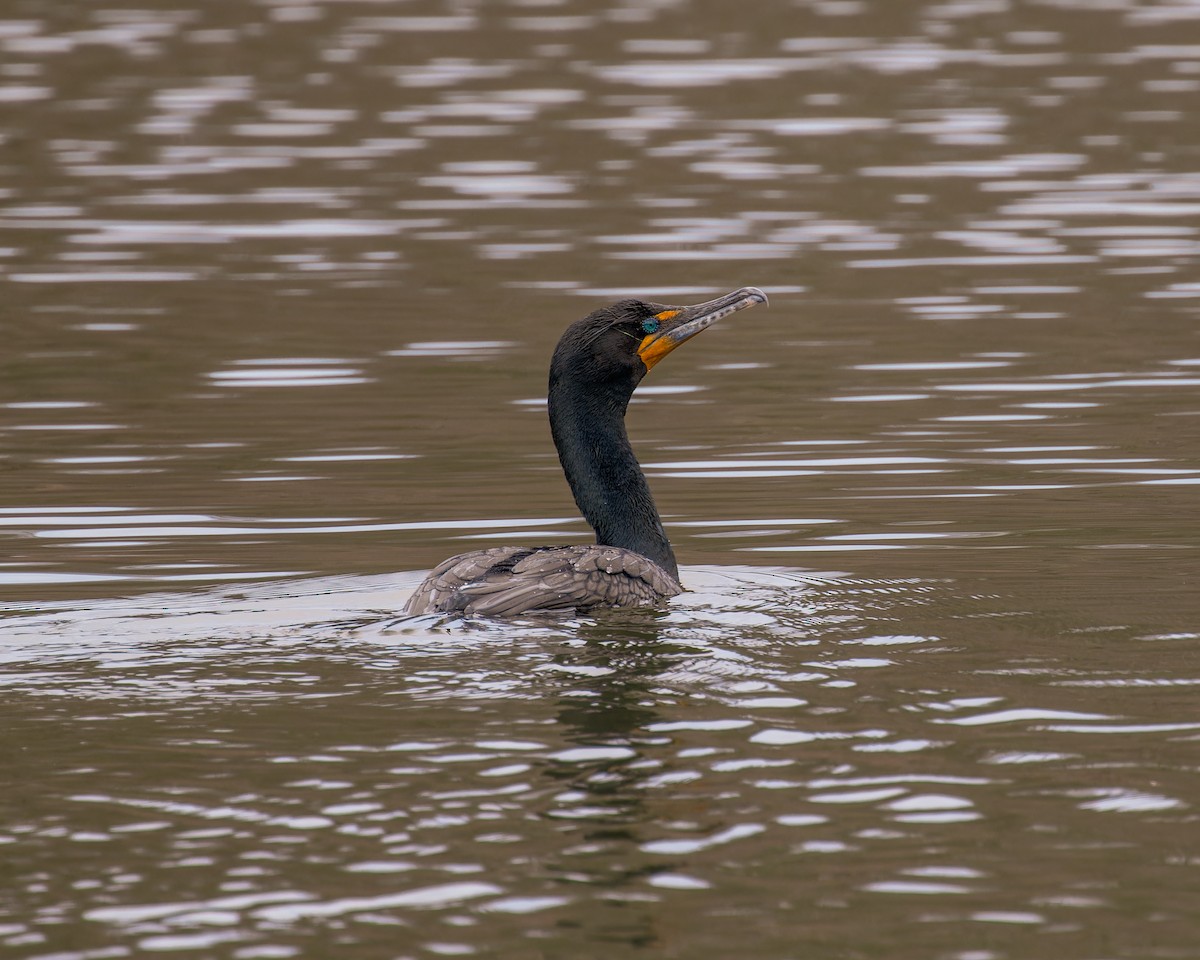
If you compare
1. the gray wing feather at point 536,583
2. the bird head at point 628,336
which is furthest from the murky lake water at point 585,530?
the bird head at point 628,336

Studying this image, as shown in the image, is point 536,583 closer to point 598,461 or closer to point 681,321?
point 598,461

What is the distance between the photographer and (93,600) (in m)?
10.1

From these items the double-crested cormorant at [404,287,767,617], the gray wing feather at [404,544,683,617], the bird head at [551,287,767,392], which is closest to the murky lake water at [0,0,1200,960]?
the gray wing feather at [404,544,683,617]

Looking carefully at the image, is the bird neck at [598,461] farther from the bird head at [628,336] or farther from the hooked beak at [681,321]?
the hooked beak at [681,321]

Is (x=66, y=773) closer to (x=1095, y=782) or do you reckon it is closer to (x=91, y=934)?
(x=91, y=934)

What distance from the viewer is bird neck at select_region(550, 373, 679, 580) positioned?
10.6 metres

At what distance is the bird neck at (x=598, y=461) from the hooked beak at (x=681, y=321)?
293 mm

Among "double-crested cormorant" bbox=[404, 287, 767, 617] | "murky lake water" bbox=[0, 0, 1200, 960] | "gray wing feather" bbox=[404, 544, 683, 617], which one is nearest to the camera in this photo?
"murky lake water" bbox=[0, 0, 1200, 960]

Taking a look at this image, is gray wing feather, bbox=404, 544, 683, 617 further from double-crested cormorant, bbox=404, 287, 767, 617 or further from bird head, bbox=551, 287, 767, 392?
bird head, bbox=551, 287, 767, 392

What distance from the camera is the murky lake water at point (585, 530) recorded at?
6281 millimetres

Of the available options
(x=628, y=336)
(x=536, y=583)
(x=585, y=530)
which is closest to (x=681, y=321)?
(x=628, y=336)

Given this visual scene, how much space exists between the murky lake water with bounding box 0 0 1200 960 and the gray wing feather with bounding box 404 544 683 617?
0.23m

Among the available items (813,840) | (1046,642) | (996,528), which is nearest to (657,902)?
(813,840)

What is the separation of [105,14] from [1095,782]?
33.0 metres
